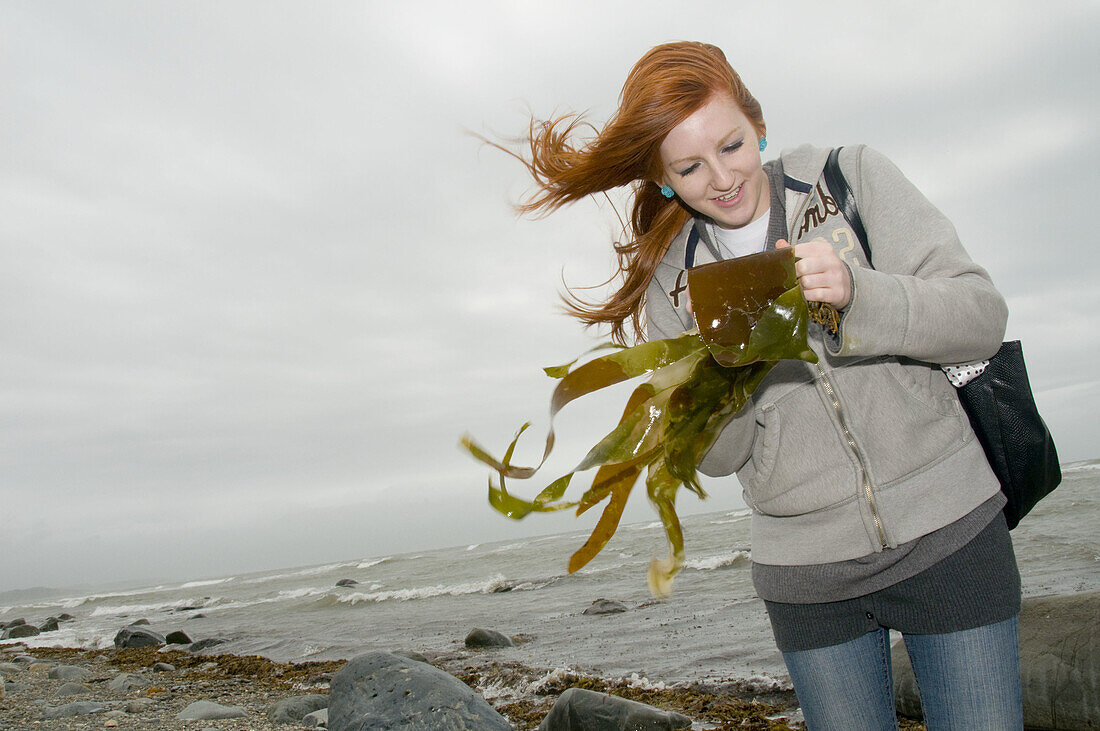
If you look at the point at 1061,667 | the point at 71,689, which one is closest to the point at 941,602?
the point at 1061,667

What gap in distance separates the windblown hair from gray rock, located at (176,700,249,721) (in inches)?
193

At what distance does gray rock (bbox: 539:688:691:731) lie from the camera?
424 cm

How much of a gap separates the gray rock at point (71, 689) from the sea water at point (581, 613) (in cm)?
231

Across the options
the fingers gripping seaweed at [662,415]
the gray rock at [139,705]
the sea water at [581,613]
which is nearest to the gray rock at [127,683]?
the gray rock at [139,705]

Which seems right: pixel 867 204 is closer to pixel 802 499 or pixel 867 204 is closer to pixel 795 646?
pixel 802 499

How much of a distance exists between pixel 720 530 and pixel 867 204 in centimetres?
1921

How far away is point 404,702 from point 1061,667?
11.5 feet

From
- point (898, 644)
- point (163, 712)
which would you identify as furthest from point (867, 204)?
point (163, 712)

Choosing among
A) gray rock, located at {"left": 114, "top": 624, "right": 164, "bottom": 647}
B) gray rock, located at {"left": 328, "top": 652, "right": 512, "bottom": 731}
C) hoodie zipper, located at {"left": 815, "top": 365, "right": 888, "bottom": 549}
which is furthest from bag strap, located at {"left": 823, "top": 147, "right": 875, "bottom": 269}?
gray rock, located at {"left": 114, "top": 624, "right": 164, "bottom": 647}

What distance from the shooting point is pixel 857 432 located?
5.98 feet

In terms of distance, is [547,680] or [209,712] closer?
[209,712]

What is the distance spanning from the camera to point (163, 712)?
6.10 metres

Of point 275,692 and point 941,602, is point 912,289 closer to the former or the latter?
point 941,602

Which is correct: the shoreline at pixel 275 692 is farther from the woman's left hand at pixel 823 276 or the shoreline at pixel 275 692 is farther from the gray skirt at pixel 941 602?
the woman's left hand at pixel 823 276
